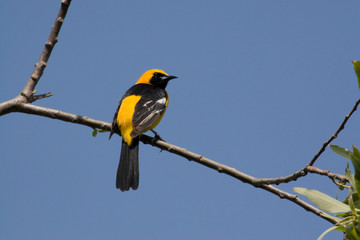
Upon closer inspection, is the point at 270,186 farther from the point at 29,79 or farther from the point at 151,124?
the point at 151,124

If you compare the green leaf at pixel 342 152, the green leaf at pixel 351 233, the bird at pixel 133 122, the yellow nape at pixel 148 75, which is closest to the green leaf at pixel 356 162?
the green leaf at pixel 351 233

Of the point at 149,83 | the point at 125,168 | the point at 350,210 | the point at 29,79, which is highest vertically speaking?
the point at 149,83

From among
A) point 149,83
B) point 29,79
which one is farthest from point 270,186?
point 149,83

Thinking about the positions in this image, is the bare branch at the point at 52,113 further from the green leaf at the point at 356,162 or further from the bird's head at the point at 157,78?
the bird's head at the point at 157,78

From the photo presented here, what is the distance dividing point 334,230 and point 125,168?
2925mm

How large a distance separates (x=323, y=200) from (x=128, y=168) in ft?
8.96

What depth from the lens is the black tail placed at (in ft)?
14.1

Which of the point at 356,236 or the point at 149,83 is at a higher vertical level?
the point at 149,83

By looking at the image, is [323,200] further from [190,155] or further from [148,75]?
[148,75]

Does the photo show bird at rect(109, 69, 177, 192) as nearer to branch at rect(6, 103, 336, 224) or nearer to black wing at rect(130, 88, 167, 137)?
black wing at rect(130, 88, 167, 137)

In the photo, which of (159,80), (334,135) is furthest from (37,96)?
(159,80)

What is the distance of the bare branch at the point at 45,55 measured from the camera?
9.13 ft

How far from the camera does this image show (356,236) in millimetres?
1687

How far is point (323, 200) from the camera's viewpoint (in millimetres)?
1942
